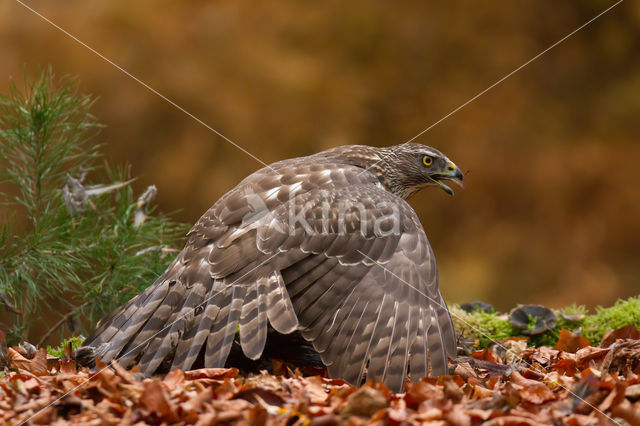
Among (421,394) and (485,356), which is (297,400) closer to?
(421,394)

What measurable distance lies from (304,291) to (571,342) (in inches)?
65.5

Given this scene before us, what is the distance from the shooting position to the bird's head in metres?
4.25

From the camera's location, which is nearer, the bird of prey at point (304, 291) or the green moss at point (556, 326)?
the bird of prey at point (304, 291)

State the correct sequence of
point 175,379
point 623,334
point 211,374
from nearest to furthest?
point 175,379, point 211,374, point 623,334

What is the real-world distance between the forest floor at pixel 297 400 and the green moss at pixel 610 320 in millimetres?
1280

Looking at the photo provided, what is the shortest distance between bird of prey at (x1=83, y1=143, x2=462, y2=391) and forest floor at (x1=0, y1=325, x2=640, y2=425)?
17 cm

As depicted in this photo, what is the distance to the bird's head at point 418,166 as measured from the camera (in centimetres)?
425

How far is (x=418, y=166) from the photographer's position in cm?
427

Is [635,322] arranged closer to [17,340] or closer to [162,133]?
[17,340]

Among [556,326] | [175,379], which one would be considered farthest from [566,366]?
[175,379]

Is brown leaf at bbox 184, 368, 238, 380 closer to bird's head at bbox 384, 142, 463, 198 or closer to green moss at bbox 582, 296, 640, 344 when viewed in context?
bird's head at bbox 384, 142, 463, 198

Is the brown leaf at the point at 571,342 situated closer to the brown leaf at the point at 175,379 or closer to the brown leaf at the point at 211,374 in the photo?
the brown leaf at the point at 211,374

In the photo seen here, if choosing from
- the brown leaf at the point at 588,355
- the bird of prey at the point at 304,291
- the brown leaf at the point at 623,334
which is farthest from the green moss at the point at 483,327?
the bird of prey at the point at 304,291

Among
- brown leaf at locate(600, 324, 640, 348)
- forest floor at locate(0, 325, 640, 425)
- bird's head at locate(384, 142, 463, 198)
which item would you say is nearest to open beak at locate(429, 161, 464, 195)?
bird's head at locate(384, 142, 463, 198)
